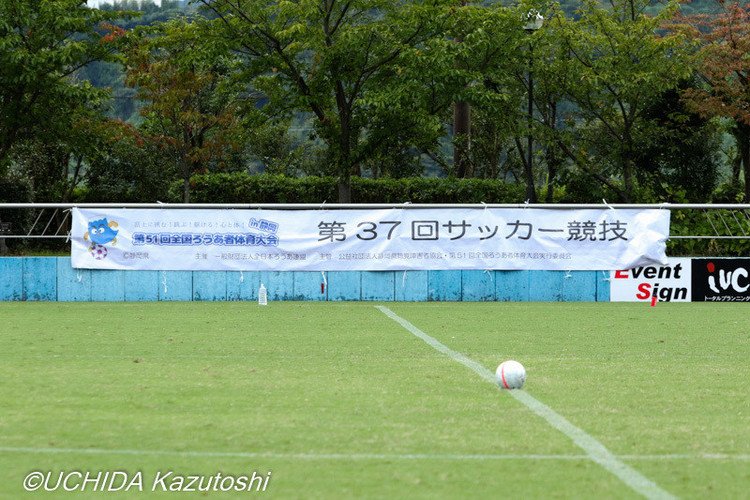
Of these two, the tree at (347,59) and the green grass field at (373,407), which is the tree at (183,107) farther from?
the green grass field at (373,407)

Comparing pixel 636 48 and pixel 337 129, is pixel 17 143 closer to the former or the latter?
pixel 337 129

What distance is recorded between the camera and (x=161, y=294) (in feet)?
62.3

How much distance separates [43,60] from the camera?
92.6ft

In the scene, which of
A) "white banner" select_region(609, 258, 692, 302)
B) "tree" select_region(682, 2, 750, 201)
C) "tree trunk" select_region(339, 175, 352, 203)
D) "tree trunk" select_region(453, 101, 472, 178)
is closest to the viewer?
"white banner" select_region(609, 258, 692, 302)

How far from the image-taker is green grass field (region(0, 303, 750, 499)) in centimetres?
547

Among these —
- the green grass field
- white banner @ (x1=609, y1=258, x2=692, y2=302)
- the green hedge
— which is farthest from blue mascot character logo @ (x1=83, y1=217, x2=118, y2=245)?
the green hedge

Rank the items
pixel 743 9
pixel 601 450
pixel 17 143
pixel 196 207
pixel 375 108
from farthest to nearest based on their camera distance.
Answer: pixel 17 143 < pixel 743 9 < pixel 375 108 < pixel 196 207 < pixel 601 450

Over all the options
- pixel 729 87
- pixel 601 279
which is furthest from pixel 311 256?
pixel 729 87

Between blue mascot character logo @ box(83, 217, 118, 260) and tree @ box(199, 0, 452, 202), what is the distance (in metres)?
8.66

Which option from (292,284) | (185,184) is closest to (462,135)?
(185,184)

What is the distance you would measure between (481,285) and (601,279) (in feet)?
7.11

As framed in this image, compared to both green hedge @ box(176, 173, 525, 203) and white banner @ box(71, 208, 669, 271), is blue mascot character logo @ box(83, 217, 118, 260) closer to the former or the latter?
white banner @ box(71, 208, 669, 271)

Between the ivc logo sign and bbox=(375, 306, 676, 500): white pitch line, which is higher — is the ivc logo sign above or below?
below

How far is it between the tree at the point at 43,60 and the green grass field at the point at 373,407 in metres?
16.1
